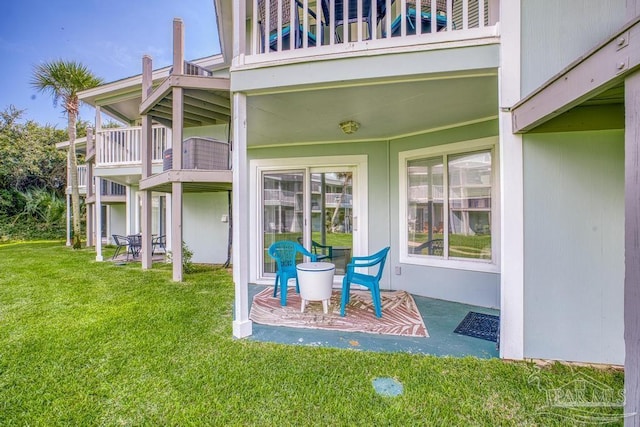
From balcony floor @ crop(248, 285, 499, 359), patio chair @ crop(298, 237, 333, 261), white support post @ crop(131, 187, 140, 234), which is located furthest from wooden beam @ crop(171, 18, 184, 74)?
white support post @ crop(131, 187, 140, 234)

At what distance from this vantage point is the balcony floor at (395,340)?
280cm

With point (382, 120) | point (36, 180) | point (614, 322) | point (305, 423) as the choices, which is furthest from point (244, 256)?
point (36, 180)

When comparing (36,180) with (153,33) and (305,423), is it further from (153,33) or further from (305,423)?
(305,423)

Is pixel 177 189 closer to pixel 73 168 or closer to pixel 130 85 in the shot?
pixel 130 85

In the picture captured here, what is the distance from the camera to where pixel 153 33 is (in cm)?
1689

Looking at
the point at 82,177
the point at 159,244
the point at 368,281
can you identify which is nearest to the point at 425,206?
the point at 368,281

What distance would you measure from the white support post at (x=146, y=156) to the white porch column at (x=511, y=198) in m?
6.86

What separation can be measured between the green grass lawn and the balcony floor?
0.17m

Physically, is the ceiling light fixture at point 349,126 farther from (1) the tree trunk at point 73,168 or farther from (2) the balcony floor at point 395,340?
(1) the tree trunk at point 73,168

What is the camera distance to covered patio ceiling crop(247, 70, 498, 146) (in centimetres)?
300

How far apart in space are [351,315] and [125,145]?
27.7 feet

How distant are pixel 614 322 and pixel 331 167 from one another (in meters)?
4.05

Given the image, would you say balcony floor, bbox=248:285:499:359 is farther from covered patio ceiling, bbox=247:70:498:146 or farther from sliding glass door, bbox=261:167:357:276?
covered patio ceiling, bbox=247:70:498:146

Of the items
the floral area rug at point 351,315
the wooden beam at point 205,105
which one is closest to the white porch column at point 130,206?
the wooden beam at point 205,105
